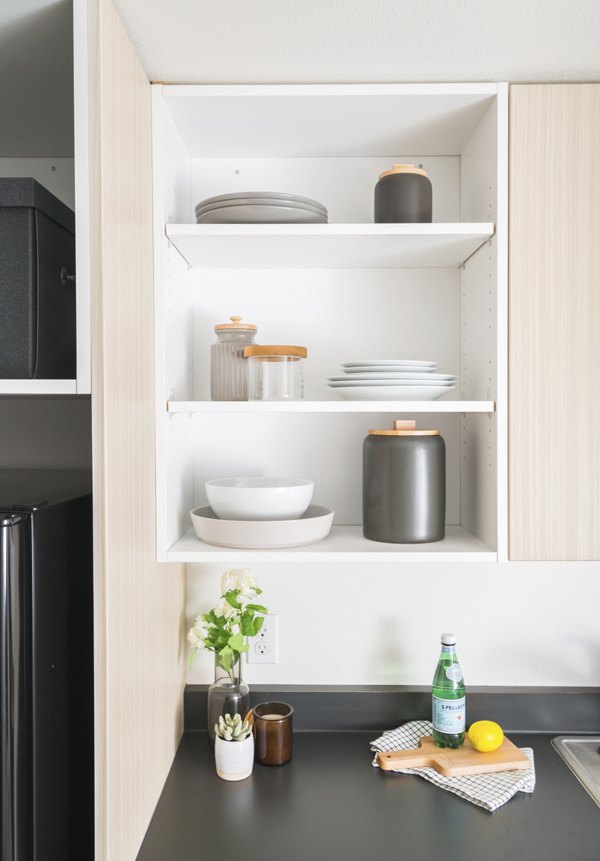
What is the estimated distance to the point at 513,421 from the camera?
1136 millimetres

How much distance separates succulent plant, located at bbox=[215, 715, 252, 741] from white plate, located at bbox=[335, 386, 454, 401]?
65 cm

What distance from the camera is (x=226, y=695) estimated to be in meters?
1.33

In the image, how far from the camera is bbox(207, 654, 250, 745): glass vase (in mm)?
1320

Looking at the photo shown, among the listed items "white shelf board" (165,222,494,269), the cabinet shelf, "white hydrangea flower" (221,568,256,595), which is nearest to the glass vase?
"white hydrangea flower" (221,568,256,595)

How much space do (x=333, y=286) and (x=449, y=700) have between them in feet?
2.90

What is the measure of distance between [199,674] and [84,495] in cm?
62

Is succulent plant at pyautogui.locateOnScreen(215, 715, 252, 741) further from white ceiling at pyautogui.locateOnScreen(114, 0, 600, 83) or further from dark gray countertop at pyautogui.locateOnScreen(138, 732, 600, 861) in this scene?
white ceiling at pyautogui.locateOnScreen(114, 0, 600, 83)

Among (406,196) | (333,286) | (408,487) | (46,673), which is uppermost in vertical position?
(406,196)

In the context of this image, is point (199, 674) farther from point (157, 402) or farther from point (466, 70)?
point (466, 70)

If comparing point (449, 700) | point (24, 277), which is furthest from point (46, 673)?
point (449, 700)

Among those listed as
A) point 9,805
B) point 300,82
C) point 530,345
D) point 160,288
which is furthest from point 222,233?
point 9,805

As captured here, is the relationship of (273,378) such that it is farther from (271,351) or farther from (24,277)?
(24,277)

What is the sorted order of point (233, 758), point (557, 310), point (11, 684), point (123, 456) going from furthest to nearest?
1. point (233, 758)
2. point (557, 310)
3. point (123, 456)
4. point (11, 684)

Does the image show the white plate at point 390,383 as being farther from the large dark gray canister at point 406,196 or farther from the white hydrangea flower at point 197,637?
the white hydrangea flower at point 197,637
